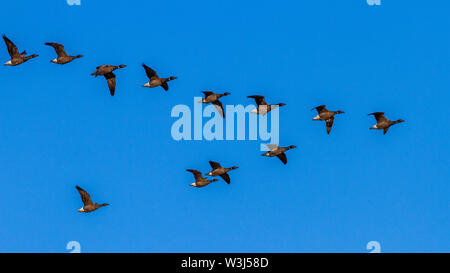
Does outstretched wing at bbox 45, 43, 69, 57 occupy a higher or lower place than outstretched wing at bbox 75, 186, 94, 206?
higher

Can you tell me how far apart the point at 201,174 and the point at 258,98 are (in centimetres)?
898

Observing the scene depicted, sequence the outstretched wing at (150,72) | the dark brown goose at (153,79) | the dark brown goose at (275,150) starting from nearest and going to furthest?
the outstretched wing at (150,72) → the dark brown goose at (153,79) → the dark brown goose at (275,150)

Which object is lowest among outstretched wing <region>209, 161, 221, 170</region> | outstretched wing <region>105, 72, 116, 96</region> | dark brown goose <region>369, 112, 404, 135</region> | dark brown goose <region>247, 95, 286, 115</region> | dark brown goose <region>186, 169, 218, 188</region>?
dark brown goose <region>186, 169, 218, 188</region>

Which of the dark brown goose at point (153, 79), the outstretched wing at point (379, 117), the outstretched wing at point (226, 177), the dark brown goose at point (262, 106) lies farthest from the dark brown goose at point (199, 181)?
the outstretched wing at point (379, 117)

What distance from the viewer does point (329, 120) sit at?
89.8 meters

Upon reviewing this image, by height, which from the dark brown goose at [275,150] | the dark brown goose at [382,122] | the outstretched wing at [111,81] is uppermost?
the outstretched wing at [111,81]

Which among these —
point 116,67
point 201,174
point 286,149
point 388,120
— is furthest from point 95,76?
point 388,120

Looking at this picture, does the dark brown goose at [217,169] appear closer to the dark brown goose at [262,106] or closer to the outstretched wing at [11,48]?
the dark brown goose at [262,106]

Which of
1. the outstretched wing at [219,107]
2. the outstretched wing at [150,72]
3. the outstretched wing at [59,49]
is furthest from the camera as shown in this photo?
the outstretched wing at [219,107]

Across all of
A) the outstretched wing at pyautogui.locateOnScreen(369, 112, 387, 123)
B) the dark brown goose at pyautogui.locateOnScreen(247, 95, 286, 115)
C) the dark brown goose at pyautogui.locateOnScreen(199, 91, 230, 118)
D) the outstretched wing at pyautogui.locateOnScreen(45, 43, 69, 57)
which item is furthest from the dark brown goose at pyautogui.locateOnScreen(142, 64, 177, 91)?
the outstretched wing at pyautogui.locateOnScreen(369, 112, 387, 123)

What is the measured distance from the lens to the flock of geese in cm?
8300

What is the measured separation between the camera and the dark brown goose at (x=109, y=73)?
83.1 meters

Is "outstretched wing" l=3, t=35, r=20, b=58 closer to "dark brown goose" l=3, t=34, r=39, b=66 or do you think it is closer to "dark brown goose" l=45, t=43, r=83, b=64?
"dark brown goose" l=3, t=34, r=39, b=66
